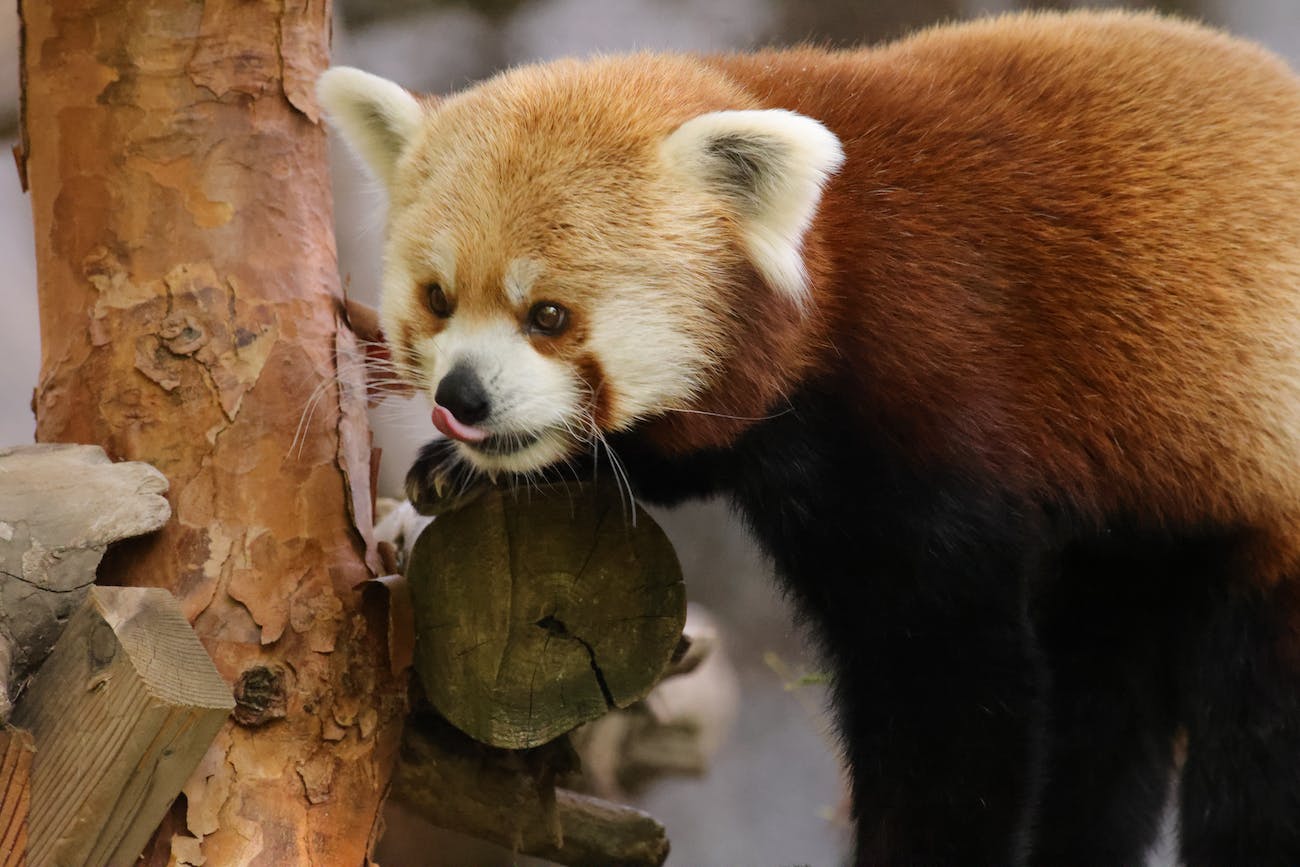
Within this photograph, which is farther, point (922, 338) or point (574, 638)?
point (574, 638)

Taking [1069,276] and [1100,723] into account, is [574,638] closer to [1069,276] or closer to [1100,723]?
[1069,276]

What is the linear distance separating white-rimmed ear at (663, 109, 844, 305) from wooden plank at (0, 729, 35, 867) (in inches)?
51.6

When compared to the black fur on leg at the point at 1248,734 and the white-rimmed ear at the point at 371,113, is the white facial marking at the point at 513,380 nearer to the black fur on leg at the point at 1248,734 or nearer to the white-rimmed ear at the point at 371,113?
the white-rimmed ear at the point at 371,113

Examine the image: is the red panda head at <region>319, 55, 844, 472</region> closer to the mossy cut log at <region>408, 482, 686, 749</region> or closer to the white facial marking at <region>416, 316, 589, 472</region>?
the white facial marking at <region>416, 316, 589, 472</region>

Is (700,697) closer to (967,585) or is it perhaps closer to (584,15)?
(967,585)

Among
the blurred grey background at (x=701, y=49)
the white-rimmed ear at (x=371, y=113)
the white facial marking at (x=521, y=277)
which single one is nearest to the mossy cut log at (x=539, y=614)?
the white facial marking at (x=521, y=277)

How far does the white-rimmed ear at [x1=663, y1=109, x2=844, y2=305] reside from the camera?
1.86m

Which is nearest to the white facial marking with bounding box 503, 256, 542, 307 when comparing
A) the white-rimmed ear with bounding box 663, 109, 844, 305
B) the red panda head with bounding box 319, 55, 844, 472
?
the red panda head with bounding box 319, 55, 844, 472

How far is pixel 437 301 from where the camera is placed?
2.04 m

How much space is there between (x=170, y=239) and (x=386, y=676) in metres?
0.89

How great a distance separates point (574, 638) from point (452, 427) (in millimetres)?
494

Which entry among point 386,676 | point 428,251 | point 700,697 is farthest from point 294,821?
point 700,697

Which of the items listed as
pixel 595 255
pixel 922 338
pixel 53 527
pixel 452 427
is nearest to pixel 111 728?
Answer: pixel 53 527

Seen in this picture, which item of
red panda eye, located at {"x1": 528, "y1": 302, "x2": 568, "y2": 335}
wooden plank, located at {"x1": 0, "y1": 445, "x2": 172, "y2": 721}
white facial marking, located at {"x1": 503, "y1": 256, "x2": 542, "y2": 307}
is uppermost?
white facial marking, located at {"x1": 503, "y1": 256, "x2": 542, "y2": 307}
